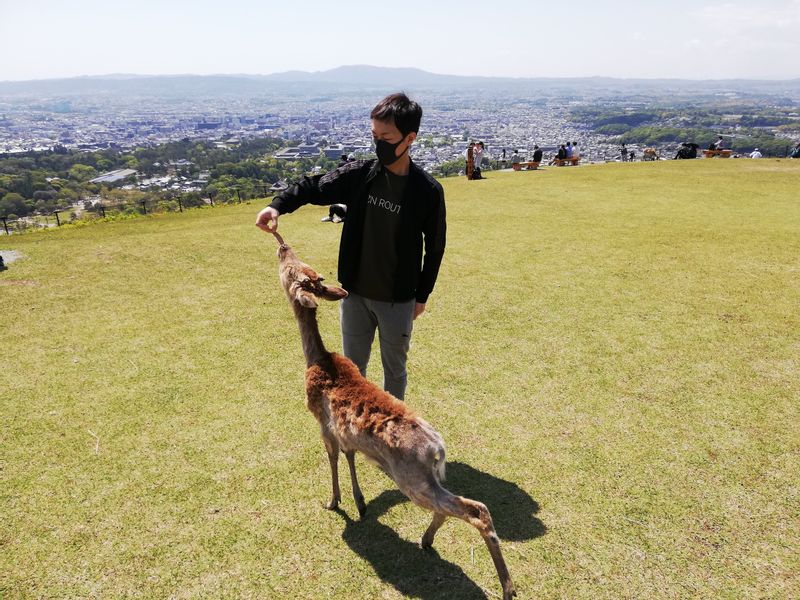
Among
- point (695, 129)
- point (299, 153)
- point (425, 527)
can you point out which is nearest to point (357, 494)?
point (425, 527)

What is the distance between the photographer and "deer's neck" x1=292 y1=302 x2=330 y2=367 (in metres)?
4.00

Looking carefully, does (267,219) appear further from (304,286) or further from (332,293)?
(332,293)

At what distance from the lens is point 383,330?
444cm

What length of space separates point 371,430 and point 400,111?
2561 millimetres

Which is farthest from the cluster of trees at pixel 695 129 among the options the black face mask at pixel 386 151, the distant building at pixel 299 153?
the black face mask at pixel 386 151

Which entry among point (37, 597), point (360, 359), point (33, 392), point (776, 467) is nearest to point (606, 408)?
point (776, 467)

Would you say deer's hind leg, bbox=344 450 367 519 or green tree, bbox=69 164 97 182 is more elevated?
deer's hind leg, bbox=344 450 367 519

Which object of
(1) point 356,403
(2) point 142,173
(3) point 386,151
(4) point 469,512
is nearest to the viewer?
(4) point 469,512

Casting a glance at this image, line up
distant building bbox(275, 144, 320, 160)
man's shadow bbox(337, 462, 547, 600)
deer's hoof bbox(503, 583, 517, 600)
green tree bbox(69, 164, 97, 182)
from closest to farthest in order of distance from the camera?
1. deer's hoof bbox(503, 583, 517, 600)
2. man's shadow bbox(337, 462, 547, 600)
3. green tree bbox(69, 164, 97, 182)
4. distant building bbox(275, 144, 320, 160)

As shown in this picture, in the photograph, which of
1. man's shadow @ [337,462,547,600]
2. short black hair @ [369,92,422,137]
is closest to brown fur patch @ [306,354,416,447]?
man's shadow @ [337,462,547,600]

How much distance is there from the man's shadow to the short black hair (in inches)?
135

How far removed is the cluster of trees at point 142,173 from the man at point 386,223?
2105 centimetres

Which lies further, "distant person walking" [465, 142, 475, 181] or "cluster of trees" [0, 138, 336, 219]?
"cluster of trees" [0, 138, 336, 219]

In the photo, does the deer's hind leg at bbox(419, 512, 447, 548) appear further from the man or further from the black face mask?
the black face mask
